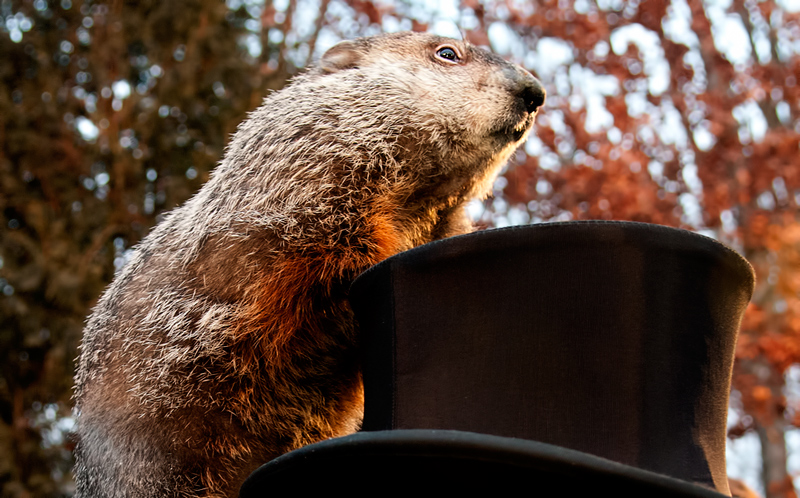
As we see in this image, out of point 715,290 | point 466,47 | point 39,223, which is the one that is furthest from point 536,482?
point 39,223

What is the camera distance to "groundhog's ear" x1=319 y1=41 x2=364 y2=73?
2.39 metres

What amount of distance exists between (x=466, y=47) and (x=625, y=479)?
161 cm

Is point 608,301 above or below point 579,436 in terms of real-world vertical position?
above

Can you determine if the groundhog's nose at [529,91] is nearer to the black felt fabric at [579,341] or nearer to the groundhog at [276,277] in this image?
the groundhog at [276,277]

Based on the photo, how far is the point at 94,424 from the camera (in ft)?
5.99

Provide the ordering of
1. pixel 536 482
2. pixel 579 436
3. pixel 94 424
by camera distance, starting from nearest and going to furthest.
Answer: pixel 536 482 < pixel 579 436 < pixel 94 424

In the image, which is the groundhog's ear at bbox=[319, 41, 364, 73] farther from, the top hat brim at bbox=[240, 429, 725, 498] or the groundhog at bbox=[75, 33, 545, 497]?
the top hat brim at bbox=[240, 429, 725, 498]

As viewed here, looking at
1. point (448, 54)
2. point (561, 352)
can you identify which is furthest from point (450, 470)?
point (448, 54)

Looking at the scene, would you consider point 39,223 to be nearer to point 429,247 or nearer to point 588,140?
point 429,247

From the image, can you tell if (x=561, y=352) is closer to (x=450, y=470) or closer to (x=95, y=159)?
(x=450, y=470)

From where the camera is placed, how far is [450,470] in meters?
1.16

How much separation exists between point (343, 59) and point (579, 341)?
59.4 inches

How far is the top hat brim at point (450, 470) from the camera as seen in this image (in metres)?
1.02

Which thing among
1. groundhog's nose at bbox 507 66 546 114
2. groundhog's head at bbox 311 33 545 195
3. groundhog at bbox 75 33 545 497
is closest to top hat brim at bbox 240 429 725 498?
groundhog at bbox 75 33 545 497
